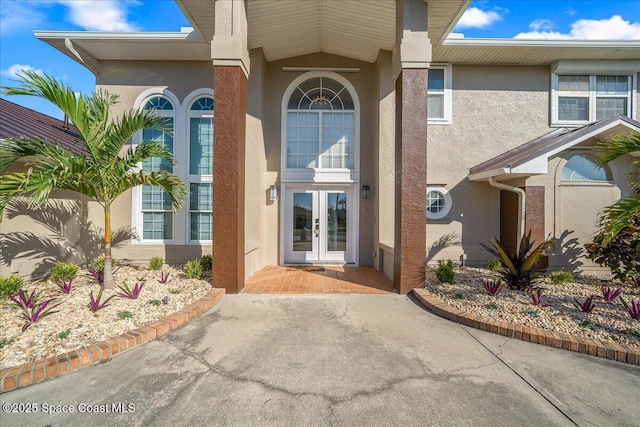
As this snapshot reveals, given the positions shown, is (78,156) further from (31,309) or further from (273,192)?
(273,192)

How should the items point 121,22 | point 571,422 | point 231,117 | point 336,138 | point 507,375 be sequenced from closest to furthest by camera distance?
point 571,422, point 507,375, point 231,117, point 121,22, point 336,138

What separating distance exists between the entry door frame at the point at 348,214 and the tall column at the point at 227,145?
9.83 ft

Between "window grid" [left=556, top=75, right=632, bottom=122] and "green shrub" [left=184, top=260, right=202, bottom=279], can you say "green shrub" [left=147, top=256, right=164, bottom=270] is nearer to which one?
"green shrub" [left=184, top=260, right=202, bottom=279]

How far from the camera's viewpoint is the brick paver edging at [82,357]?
9.38ft

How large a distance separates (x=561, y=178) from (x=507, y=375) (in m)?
6.55

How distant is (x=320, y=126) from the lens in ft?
28.2

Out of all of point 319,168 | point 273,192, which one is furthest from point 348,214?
point 273,192

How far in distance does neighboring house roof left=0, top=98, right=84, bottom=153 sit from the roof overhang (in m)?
1.91

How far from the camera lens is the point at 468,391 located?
279 centimetres

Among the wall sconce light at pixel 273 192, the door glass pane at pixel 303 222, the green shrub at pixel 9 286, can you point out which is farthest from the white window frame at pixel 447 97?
the green shrub at pixel 9 286

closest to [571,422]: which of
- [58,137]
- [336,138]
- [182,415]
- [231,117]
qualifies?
[182,415]

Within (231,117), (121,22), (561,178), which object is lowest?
(561,178)

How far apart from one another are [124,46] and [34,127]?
9.54ft

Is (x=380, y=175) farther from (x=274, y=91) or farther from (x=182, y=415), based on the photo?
(x=182, y=415)
